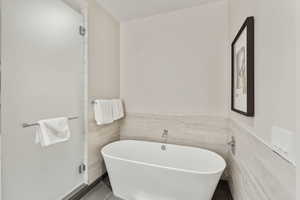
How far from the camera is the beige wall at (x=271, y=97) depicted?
648mm

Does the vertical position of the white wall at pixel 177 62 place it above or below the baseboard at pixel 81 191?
above

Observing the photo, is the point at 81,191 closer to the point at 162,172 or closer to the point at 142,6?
the point at 162,172

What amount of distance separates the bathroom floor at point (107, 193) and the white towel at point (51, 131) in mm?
898

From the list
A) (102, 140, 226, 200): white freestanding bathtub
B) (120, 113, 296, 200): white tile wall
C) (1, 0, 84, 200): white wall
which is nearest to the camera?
(120, 113, 296, 200): white tile wall

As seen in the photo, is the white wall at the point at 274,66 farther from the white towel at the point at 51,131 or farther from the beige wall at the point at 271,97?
the white towel at the point at 51,131

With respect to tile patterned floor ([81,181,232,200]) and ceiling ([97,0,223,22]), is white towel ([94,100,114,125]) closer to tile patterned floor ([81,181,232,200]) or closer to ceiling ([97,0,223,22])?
tile patterned floor ([81,181,232,200])

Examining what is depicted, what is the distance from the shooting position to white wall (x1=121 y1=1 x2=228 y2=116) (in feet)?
7.06

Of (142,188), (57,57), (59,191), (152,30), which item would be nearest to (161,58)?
(152,30)

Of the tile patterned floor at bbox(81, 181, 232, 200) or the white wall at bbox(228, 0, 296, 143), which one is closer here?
the white wall at bbox(228, 0, 296, 143)

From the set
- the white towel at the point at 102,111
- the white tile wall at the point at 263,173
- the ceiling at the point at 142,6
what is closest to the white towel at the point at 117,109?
the white towel at the point at 102,111

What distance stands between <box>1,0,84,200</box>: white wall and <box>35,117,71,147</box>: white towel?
0.29ft

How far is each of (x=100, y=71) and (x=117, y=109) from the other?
0.62 metres

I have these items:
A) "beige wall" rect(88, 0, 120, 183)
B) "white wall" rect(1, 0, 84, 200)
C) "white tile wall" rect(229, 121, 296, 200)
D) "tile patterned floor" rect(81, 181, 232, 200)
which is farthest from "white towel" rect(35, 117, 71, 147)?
"white tile wall" rect(229, 121, 296, 200)

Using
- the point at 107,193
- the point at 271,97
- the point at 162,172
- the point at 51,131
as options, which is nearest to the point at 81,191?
the point at 107,193
